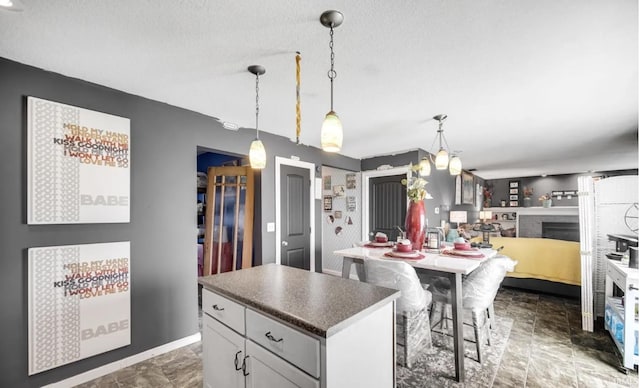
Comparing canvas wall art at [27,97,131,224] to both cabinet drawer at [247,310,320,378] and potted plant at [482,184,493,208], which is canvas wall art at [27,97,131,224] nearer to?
cabinet drawer at [247,310,320,378]

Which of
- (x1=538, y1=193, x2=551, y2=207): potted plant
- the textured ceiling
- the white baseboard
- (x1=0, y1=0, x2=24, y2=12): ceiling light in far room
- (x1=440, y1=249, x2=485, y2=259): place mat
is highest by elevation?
the textured ceiling

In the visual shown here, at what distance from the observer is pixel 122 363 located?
2.26m

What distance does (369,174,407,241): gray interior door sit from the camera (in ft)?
15.5

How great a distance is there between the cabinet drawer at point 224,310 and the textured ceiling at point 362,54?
4.98 feet

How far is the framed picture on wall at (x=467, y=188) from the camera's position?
21.4 ft

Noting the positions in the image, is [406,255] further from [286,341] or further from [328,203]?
[328,203]

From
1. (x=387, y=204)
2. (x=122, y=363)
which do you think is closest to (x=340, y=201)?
(x=387, y=204)

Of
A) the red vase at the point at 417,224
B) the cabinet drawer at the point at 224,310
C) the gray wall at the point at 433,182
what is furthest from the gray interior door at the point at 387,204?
the cabinet drawer at the point at 224,310

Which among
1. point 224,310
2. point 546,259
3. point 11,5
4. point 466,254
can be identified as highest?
point 11,5

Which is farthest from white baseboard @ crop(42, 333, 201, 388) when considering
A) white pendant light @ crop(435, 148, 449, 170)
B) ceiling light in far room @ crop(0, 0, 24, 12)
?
white pendant light @ crop(435, 148, 449, 170)

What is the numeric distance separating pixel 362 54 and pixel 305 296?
150 cm

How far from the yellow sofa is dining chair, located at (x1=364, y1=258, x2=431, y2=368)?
2534 mm

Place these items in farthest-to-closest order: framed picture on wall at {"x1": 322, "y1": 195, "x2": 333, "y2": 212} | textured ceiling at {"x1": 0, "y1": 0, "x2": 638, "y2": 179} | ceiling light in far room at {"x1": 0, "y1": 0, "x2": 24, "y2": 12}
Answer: framed picture on wall at {"x1": 322, "y1": 195, "x2": 333, "y2": 212}, textured ceiling at {"x1": 0, "y1": 0, "x2": 638, "y2": 179}, ceiling light in far room at {"x1": 0, "y1": 0, "x2": 24, "y2": 12}

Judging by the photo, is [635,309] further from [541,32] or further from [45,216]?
[45,216]
